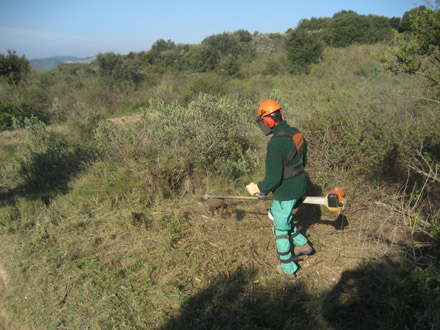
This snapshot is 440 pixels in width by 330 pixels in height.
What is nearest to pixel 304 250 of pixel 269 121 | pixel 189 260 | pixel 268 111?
pixel 189 260

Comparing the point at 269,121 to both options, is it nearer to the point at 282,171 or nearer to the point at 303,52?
the point at 282,171

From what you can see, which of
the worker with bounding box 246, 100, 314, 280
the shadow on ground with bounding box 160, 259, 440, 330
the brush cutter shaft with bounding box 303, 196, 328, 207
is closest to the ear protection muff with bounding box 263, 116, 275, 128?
the worker with bounding box 246, 100, 314, 280

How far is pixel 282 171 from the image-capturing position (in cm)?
277

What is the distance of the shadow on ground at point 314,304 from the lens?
232 centimetres

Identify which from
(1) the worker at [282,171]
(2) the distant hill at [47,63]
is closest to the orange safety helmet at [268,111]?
(1) the worker at [282,171]

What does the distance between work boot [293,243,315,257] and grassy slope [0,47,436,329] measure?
103mm

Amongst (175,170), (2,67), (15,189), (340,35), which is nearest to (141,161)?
(175,170)

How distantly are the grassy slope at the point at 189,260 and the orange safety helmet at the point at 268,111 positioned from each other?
153 centimetres

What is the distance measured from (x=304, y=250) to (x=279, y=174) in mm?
1151

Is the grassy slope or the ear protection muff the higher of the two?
the ear protection muff

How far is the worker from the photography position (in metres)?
2.71

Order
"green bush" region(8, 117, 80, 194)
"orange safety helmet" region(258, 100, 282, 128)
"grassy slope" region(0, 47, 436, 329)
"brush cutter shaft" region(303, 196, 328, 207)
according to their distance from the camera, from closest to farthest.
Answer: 1. "grassy slope" region(0, 47, 436, 329)
2. "orange safety helmet" region(258, 100, 282, 128)
3. "brush cutter shaft" region(303, 196, 328, 207)
4. "green bush" region(8, 117, 80, 194)

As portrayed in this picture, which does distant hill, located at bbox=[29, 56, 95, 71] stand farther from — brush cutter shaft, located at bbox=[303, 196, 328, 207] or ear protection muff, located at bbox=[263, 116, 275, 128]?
brush cutter shaft, located at bbox=[303, 196, 328, 207]

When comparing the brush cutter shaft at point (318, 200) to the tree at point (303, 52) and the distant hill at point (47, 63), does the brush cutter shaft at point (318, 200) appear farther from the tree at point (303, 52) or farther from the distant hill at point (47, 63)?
the distant hill at point (47, 63)
